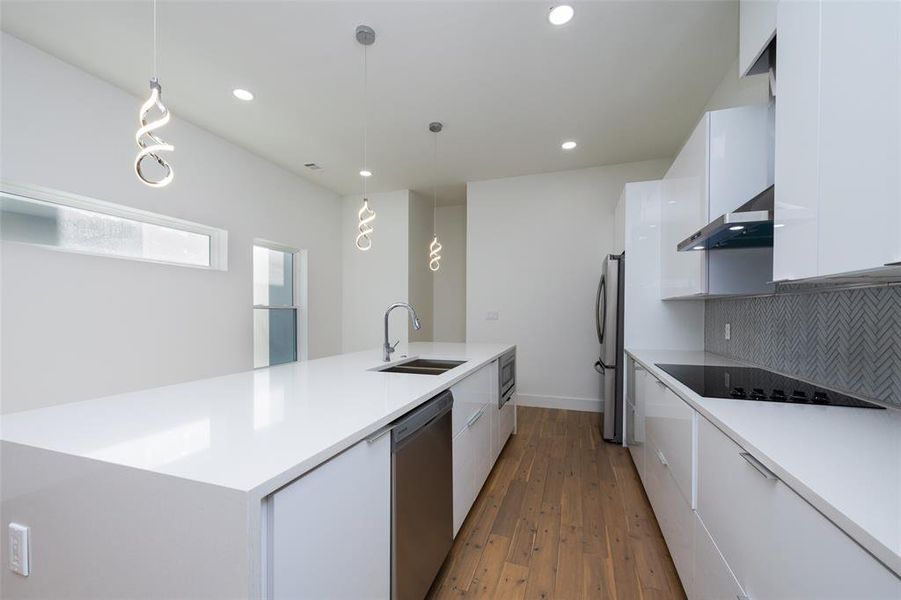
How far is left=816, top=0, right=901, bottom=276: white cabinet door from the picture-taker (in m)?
0.77

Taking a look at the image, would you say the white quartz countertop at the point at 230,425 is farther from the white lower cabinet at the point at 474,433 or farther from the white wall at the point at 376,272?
the white wall at the point at 376,272

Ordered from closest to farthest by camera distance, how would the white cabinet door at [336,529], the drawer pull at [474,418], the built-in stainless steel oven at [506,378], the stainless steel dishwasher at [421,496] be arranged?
the white cabinet door at [336,529]
the stainless steel dishwasher at [421,496]
the drawer pull at [474,418]
the built-in stainless steel oven at [506,378]

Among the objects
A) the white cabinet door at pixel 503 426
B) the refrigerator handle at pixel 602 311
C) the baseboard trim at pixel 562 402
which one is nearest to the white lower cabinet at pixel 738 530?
the white cabinet door at pixel 503 426

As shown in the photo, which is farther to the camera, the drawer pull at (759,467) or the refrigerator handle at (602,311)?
the refrigerator handle at (602,311)

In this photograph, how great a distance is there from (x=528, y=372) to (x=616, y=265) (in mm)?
1907

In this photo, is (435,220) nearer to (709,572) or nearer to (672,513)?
(672,513)

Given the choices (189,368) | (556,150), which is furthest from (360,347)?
(556,150)

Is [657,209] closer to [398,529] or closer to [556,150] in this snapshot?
[556,150]

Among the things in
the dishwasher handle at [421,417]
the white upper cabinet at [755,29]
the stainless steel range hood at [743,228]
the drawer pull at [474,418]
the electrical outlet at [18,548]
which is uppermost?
the white upper cabinet at [755,29]

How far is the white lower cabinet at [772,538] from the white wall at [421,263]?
14.4 feet

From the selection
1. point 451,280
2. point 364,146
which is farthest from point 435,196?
point 364,146

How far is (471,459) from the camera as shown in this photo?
6.69ft

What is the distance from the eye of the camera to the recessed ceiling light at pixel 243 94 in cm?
280

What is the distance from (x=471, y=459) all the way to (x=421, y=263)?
4041mm
